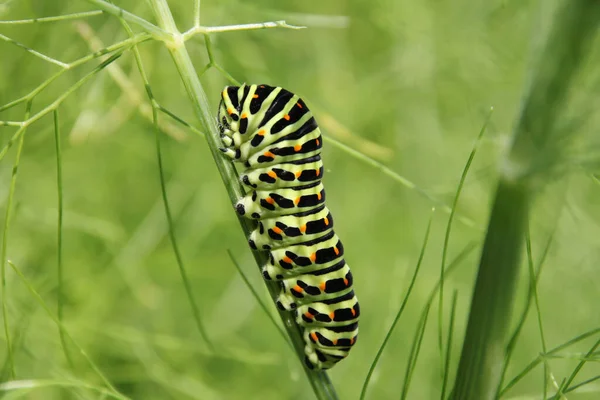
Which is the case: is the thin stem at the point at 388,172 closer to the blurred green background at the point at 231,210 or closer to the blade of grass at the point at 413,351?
the blade of grass at the point at 413,351

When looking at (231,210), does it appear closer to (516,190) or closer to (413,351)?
(413,351)

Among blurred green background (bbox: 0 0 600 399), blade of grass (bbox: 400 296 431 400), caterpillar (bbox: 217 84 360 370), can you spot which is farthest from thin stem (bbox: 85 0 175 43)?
blurred green background (bbox: 0 0 600 399)

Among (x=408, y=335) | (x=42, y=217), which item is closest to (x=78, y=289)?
(x=42, y=217)

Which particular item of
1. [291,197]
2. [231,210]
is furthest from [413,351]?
[231,210]

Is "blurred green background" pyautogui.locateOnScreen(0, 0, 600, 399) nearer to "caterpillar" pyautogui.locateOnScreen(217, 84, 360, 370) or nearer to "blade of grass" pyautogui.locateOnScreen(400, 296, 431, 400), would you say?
"caterpillar" pyautogui.locateOnScreen(217, 84, 360, 370)

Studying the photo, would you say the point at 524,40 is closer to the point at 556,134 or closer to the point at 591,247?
the point at 591,247

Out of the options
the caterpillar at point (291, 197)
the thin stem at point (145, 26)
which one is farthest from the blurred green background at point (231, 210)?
the thin stem at point (145, 26)
